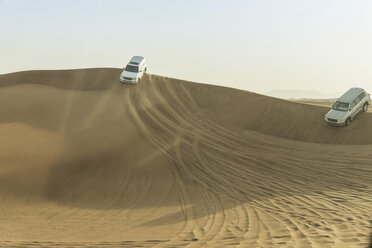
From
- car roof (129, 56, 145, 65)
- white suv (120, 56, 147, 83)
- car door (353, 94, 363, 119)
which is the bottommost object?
car door (353, 94, 363, 119)

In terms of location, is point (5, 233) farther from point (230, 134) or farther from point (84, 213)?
point (230, 134)

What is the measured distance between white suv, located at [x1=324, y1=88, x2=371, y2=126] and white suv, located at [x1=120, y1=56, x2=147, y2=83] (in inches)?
517

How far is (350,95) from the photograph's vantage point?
20.6 m

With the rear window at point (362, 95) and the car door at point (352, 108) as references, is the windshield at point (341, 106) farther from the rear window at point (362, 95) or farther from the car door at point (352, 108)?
the rear window at point (362, 95)

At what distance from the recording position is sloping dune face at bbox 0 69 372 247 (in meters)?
8.47

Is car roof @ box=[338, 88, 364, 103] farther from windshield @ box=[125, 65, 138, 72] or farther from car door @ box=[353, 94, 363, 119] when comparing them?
windshield @ box=[125, 65, 138, 72]

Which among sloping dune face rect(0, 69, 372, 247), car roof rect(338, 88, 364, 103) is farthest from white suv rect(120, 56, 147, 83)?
car roof rect(338, 88, 364, 103)

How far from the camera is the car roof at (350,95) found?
66.4 ft

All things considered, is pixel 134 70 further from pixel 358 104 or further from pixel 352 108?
pixel 358 104

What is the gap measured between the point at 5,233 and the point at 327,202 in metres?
9.25

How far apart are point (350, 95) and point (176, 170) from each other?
42.1 ft

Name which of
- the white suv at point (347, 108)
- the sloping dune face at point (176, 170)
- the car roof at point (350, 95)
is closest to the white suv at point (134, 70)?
the sloping dune face at point (176, 170)

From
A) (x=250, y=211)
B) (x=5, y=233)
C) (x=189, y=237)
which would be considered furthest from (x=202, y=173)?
(x=5, y=233)

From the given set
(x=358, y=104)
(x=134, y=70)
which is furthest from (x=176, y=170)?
(x=358, y=104)
